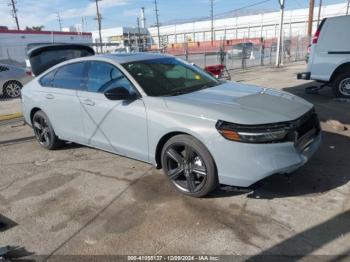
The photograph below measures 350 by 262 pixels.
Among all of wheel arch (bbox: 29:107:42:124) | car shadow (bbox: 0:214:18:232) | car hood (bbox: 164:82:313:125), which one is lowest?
car shadow (bbox: 0:214:18:232)

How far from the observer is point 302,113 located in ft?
12.5

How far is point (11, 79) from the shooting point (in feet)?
41.2

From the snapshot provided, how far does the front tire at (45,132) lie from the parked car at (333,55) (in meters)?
6.57

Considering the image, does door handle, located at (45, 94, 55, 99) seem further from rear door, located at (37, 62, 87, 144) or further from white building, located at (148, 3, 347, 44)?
white building, located at (148, 3, 347, 44)

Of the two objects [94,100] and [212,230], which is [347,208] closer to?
[212,230]

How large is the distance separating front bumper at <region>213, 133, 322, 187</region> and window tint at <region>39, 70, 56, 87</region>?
11.0 ft

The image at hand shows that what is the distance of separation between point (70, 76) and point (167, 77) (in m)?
1.61

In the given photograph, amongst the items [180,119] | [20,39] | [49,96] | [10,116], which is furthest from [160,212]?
[20,39]

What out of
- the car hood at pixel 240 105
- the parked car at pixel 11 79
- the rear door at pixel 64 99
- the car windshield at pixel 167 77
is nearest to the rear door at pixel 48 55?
the rear door at pixel 64 99

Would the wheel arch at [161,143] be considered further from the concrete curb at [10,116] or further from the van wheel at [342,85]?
the van wheel at [342,85]

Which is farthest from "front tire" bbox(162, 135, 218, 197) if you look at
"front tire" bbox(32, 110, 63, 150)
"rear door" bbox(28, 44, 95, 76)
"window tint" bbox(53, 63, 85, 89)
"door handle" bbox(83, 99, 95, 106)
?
"rear door" bbox(28, 44, 95, 76)

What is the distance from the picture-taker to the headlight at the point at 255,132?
11.1ft

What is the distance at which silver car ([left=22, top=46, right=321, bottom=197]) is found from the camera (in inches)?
135

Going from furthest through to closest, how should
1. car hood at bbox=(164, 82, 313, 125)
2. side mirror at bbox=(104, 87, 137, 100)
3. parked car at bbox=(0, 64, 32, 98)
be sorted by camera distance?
parked car at bbox=(0, 64, 32, 98)
side mirror at bbox=(104, 87, 137, 100)
car hood at bbox=(164, 82, 313, 125)
